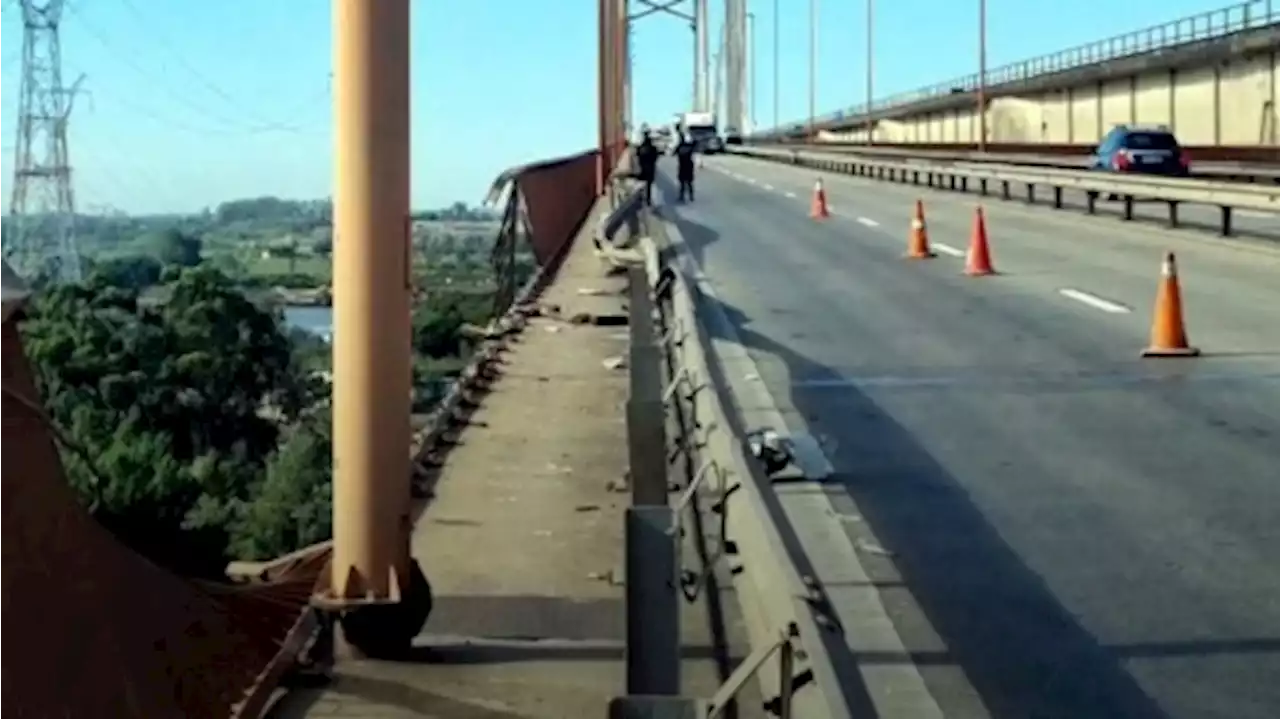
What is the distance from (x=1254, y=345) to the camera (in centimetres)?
1738

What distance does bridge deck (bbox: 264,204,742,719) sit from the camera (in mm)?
6562

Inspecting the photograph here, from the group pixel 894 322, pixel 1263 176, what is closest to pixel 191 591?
pixel 894 322

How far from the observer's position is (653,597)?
426 cm

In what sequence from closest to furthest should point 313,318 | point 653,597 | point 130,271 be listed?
point 653,597
point 313,318
point 130,271

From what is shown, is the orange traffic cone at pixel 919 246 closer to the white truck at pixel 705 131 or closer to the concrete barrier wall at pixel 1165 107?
the concrete barrier wall at pixel 1165 107

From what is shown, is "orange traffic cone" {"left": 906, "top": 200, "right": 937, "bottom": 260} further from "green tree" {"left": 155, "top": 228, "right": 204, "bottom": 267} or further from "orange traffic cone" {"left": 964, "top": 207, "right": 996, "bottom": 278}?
"green tree" {"left": 155, "top": 228, "right": 204, "bottom": 267}

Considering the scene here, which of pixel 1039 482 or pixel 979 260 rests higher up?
pixel 979 260

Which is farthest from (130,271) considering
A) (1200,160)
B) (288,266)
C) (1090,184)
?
(1200,160)

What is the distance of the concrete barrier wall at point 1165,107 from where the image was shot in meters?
65.0

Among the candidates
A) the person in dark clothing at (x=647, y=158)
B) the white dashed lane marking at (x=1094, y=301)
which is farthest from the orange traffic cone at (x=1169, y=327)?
the person in dark clothing at (x=647, y=158)

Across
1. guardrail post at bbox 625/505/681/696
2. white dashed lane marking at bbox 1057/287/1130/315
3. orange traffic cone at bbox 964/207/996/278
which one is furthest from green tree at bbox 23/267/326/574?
orange traffic cone at bbox 964/207/996/278

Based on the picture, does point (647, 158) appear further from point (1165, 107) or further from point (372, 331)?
point (372, 331)

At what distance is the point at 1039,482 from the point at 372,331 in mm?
5174

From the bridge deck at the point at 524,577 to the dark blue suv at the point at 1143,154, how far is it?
37211 millimetres
